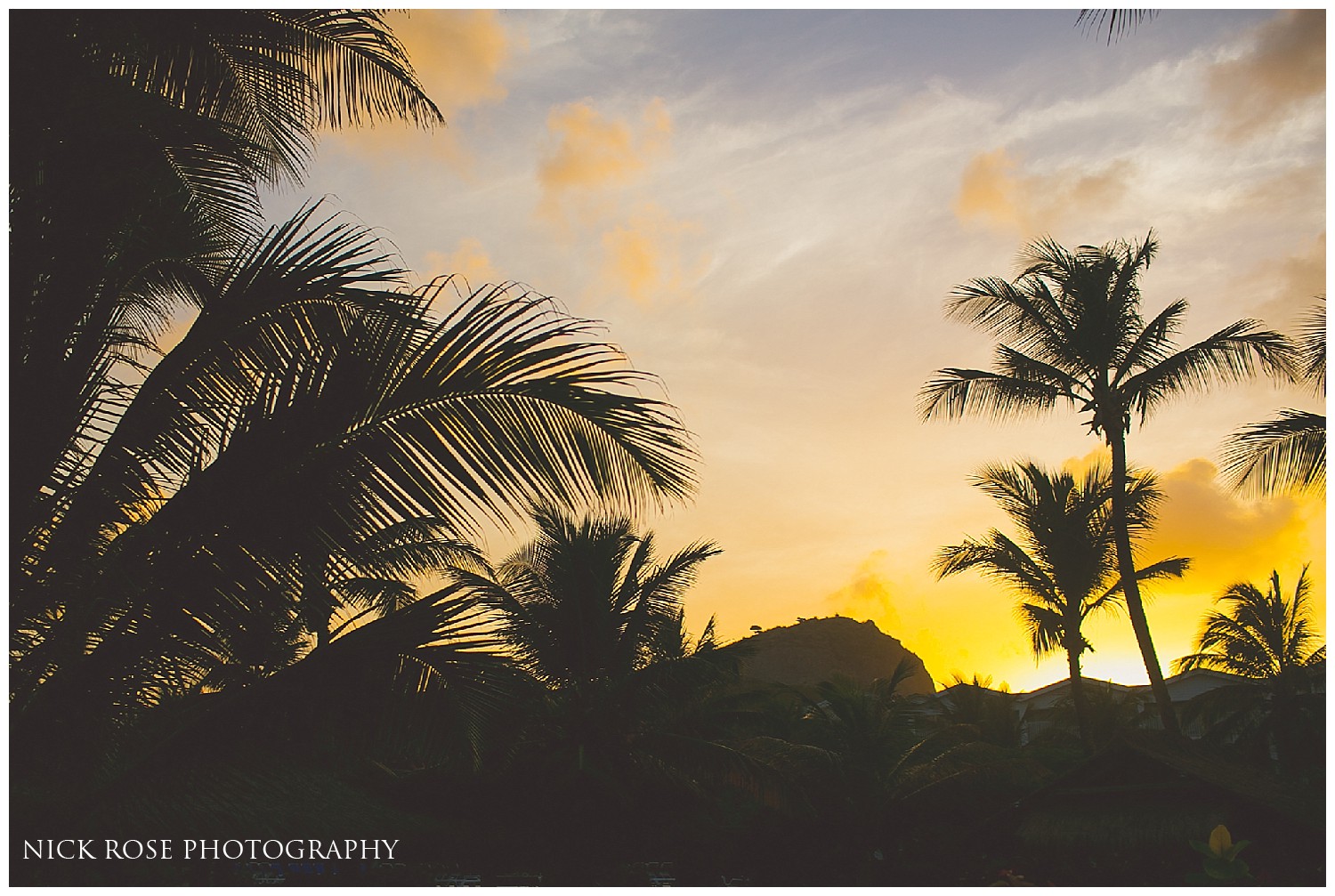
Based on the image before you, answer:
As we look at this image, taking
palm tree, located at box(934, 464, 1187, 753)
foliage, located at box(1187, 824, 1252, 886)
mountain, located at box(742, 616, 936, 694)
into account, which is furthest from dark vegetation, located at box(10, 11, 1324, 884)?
mountain, located at box(742, 616, 936, 694)

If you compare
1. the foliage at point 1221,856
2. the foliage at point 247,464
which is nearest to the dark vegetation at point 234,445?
the foliage at point 247,464

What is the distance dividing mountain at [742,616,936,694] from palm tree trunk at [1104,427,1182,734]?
193 ft

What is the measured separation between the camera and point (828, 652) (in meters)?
77.1

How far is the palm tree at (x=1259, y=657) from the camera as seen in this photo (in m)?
23.2

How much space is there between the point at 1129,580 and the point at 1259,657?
13.6 meters

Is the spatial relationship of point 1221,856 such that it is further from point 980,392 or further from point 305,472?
point 980,392

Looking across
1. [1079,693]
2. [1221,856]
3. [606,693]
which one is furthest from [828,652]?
[1221,856]

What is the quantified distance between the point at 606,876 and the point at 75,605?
1312cm

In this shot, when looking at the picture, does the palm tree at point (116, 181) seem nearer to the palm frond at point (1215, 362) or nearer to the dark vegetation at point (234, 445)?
the dark vegetation at point (234, 445)

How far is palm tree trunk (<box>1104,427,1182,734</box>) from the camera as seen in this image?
13938 millimetres

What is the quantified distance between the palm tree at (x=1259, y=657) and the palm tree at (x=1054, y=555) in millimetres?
6847

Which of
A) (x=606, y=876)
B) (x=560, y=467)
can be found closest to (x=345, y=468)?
(x=560, y=467)

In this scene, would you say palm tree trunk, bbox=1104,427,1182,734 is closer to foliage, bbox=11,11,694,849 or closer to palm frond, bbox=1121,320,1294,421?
→ palm frond, bbox=1121,320,1294,421

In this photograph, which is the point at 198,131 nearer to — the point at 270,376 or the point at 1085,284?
the point at 270,376
